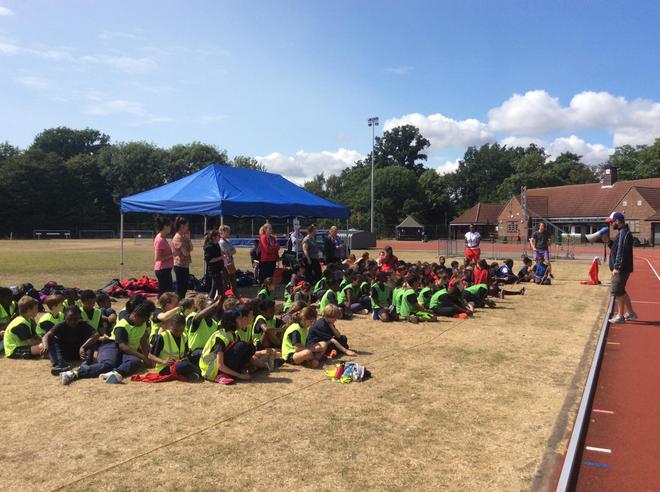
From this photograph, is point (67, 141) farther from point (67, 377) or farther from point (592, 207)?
point (67, 377)

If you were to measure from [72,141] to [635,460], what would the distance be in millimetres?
106874

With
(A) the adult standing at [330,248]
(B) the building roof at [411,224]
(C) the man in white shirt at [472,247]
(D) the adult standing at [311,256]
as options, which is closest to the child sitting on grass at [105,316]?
(D) the adult standing at [311,256]

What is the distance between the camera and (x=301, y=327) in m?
6.83

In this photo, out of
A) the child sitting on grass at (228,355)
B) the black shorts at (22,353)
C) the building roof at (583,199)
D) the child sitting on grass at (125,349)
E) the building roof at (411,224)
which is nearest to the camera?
the child sitting on grass at (228,355)

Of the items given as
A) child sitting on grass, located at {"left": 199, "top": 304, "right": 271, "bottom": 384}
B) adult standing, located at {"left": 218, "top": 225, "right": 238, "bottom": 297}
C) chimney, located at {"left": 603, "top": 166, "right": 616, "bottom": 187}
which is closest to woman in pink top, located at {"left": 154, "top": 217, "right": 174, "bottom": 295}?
adult standing, located at {"left": 218, "top": 225, "right": 238, "bottom": 297}

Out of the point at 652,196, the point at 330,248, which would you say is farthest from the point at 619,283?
the point at 652,196

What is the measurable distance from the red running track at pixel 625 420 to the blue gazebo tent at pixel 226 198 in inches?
331

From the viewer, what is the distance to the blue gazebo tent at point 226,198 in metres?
12.3

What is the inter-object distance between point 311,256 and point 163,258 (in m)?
4.17

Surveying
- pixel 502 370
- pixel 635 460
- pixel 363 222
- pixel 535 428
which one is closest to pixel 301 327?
pixel 502 370

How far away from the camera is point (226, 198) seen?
12367 mm

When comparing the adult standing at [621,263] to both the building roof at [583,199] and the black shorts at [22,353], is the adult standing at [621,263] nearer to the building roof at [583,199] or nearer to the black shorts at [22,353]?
the black shorts at [22,353]

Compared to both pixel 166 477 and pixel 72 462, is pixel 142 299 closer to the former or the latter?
pixel 72 462

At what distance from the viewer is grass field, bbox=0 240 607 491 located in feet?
12.0
